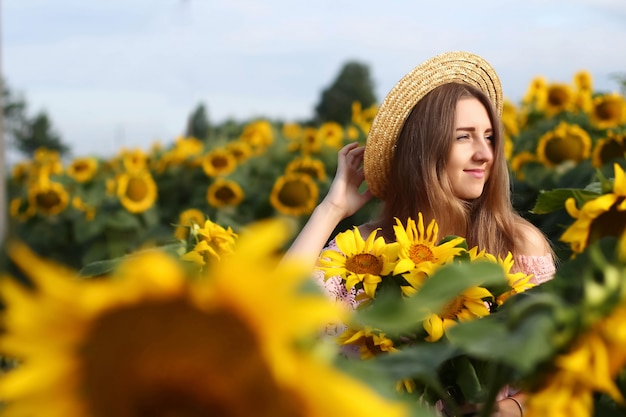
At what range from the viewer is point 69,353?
1.28 feet

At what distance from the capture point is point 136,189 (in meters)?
4.57

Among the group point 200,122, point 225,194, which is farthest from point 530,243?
point 200,122

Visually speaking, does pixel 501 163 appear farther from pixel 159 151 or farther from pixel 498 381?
pixel 159 151

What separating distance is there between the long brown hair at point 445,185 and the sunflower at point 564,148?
4.31 feet

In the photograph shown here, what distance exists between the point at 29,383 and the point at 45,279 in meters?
0.05

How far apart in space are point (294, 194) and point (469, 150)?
210cm

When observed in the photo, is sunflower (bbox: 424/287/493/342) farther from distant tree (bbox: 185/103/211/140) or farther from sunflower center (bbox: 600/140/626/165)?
distant tree (bbox: 185/103/211/140)

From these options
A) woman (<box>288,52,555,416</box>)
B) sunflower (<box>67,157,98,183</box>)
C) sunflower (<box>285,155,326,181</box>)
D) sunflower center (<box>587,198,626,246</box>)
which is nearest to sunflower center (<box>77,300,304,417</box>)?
sunflower center (<box>587,198,626,246</box>)

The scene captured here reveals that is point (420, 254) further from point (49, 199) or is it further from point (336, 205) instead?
point (49, 199)

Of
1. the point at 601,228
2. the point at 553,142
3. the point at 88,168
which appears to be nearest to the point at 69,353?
the point at 601,228

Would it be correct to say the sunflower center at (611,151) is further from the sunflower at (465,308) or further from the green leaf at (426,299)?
the green leaf at (426,299)

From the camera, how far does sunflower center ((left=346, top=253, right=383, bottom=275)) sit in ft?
3.14

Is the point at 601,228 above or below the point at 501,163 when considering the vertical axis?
above

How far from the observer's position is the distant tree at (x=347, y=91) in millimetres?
11562
